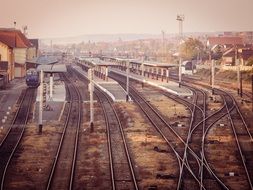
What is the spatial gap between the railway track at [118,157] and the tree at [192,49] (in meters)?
72.3

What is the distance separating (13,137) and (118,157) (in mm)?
7937

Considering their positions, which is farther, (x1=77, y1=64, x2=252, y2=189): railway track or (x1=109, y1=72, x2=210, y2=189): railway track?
(x1=109, y1=72, x2=210, y2=189): railway track

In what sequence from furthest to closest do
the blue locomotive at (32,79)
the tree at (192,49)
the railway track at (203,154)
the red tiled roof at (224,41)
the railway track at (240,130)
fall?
the red tiled roof at (224,41) < the tree at (192,49) < the blue locomotive at (32,79) < the railway track at (240,130) < the railway track at (203,154)

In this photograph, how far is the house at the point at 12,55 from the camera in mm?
61881

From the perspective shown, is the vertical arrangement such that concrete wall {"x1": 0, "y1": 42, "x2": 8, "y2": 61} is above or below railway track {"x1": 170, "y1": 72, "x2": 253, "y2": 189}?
above

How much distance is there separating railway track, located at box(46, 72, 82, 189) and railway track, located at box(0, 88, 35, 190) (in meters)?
2.08

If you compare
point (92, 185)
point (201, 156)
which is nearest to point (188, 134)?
point (201, 156)

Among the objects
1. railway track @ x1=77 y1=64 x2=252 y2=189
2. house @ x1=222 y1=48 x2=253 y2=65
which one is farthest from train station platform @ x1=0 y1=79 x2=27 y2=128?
house @ x1=222 y1=48 x2=253 y2=65

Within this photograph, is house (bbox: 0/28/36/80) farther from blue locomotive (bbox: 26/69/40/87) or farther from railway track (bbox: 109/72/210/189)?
railway track (bbox: 109/72/210/189)

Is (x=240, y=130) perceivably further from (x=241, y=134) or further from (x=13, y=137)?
(x=13, y=137)

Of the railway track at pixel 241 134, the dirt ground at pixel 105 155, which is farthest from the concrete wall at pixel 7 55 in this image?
the railway track at pixel 241 134

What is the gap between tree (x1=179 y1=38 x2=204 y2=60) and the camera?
105 meters

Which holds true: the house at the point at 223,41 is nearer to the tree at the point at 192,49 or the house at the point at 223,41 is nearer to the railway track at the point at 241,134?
the tree at the point at 192,49

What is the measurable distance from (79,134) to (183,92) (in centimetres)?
2516
